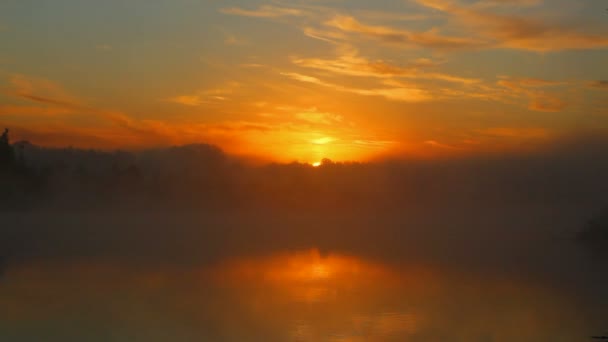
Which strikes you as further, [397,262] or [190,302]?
[397,262]

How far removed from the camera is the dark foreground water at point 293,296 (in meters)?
15.3

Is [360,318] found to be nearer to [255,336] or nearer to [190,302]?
[255,336]

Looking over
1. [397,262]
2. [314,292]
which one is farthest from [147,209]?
[314,292]

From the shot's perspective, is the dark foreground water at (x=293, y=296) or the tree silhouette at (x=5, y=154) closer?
the dark foreground water at (x=293, y=296)

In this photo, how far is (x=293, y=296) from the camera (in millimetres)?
20781

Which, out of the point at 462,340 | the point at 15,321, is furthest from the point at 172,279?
the point at 462,340

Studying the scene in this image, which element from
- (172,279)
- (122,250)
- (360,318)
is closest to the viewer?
(360,318)

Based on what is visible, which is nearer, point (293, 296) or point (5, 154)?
point (293, 296)

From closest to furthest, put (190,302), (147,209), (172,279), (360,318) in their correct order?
(360,318), (190,302), (172,279), (147,209)

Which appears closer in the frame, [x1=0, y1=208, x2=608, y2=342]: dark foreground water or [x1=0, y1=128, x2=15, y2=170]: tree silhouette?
[x1=0, y1=208, x2=608, y2=342]: dark foreground water

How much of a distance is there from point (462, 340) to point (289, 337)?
12.7 feet

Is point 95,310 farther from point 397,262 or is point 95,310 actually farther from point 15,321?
point 397,262

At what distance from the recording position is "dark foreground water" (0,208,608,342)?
15.3m

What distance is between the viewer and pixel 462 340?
14.8m
